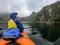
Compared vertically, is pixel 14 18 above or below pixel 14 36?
above

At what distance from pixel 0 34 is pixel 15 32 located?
151cm

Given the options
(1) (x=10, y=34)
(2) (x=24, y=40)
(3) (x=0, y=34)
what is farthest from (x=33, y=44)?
(3) (x=0, y=34)

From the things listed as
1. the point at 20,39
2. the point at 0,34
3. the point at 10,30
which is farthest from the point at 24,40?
the point at 0,34

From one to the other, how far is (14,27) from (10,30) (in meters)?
0.72

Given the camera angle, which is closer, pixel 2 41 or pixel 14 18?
pixel 2 41

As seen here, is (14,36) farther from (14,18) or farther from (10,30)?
(14,18)

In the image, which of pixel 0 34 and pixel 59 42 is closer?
pixel 59 42

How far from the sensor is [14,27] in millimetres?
14367

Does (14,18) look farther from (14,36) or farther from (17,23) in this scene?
(14,36)

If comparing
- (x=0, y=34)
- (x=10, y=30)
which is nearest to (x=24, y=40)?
(x=10, y=30)

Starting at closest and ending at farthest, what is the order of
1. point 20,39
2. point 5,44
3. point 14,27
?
1. point 5,44
2. point 20,39
3. point 14,27

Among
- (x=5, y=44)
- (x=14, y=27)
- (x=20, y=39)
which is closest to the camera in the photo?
(x=5, y=44)

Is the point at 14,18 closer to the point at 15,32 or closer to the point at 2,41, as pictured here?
the point at 15,32

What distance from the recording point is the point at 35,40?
1487 cm
